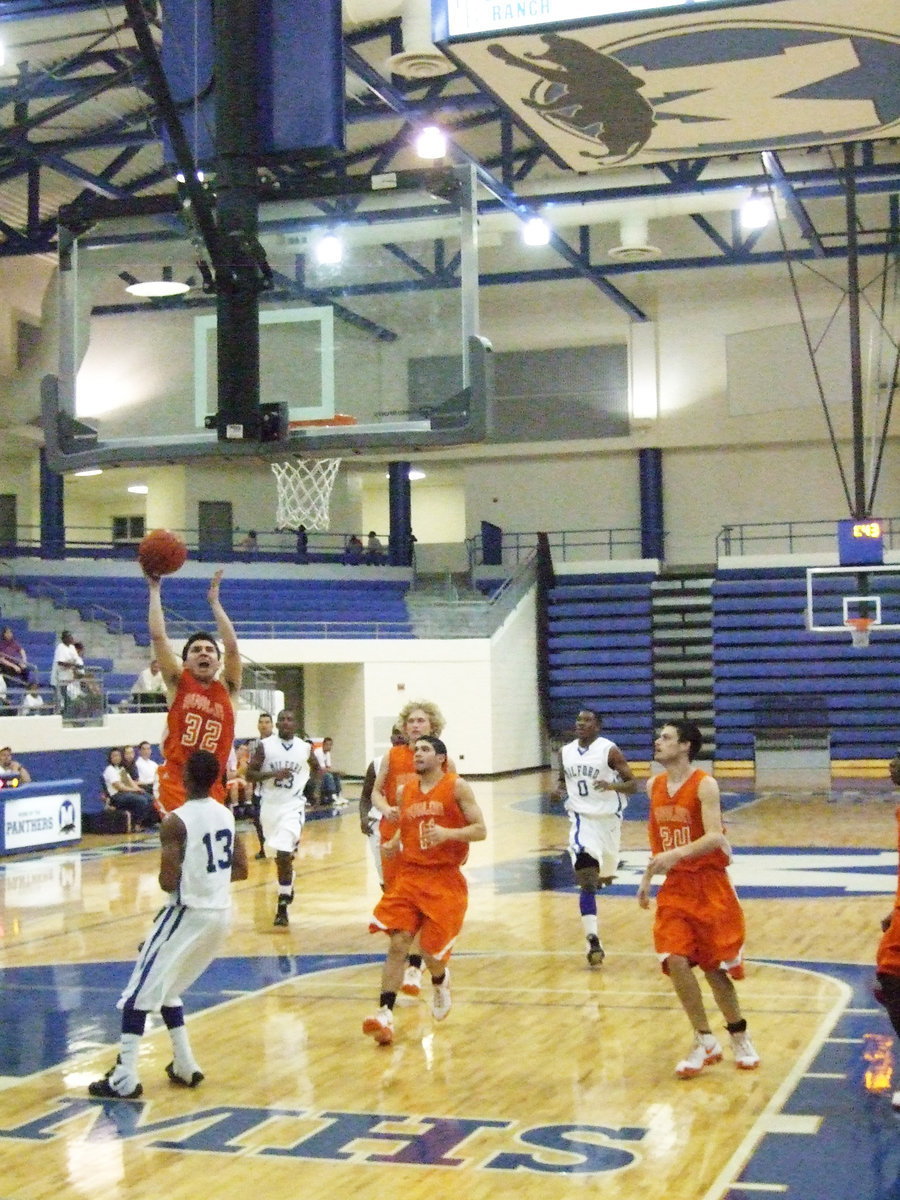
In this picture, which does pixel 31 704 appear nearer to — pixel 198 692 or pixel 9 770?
pixel 9 770

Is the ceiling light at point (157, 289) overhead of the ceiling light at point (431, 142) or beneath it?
beneath

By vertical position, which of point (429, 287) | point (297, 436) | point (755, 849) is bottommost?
point (755, 849)

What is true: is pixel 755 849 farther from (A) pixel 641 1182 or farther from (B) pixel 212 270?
(A) pixel 641 1182

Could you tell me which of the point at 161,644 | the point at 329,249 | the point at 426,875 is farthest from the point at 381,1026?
the point at 329,249

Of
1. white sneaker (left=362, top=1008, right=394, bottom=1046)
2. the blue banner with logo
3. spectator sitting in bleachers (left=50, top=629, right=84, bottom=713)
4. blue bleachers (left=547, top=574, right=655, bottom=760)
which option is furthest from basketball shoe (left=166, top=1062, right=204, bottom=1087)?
blue bleachers (left=547, top=574, right=655, bottom=760)

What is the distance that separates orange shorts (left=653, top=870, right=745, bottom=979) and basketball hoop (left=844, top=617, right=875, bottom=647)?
47.9ft

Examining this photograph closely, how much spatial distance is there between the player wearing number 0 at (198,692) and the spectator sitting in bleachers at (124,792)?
12.8m

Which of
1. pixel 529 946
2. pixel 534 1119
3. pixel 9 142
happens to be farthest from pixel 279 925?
pixel 9 142

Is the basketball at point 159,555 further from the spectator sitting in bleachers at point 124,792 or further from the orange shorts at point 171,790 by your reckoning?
the spectator sitting in bleachers at point 124,792

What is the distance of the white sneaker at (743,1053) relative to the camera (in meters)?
7.10

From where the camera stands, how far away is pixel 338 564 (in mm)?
30969

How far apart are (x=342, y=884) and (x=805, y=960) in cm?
561

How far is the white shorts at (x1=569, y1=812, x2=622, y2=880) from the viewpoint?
34.3ft

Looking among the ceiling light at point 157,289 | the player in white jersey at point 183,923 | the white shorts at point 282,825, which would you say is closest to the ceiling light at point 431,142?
the white shorts at point 282,825
